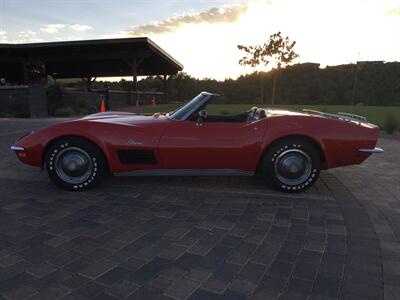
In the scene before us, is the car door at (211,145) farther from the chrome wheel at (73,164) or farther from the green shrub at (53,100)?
the green shrub at (53,100)

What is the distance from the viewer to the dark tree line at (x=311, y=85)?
46031 millimetres

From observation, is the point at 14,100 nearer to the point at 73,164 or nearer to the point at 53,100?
the point at 53,100

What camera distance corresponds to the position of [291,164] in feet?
14.1

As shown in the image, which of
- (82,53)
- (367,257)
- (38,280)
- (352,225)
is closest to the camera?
(38,280)

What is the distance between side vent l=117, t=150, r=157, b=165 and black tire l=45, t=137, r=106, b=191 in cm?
26

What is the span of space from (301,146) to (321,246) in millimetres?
1611

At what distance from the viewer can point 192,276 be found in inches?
95.0

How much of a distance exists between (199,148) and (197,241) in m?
1.45

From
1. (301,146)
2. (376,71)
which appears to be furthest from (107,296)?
(376,71)

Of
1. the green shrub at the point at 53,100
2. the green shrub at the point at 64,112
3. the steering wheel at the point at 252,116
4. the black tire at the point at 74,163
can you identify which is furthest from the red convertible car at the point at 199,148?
the green shrub at the point at 53,100

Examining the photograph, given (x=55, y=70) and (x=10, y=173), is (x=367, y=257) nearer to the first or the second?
(x=10, y=173)

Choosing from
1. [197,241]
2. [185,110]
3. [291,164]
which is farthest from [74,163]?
[291,164]

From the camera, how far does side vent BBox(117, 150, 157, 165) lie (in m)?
4.17

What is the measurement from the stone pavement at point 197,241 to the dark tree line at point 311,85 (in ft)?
132
